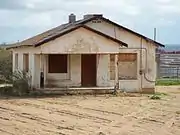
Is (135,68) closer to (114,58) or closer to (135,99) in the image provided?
(114,58)

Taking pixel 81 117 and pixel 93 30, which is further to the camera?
pixel 93 30

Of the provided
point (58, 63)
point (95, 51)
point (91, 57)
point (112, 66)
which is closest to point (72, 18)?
point (91, 57)

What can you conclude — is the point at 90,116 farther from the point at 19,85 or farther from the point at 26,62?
the point at 26,62

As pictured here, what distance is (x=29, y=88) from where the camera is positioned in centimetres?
2802

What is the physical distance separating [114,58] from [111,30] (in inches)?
63.7

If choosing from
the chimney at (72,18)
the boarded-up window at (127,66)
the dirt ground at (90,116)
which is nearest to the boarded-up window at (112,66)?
the boarded-up window at (127,66)

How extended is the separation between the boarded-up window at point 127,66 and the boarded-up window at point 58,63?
125 inches

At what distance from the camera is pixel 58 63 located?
29281mm

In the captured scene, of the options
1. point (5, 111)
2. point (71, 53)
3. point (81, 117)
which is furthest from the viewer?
point (71, 53)

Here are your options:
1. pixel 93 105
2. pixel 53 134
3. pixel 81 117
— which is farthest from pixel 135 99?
pixel 53 134

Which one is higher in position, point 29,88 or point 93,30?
point 93,30

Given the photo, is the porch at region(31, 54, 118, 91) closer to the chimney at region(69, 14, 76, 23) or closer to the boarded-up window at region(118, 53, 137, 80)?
the boarded-up window at region(118, 53, 137, 80)

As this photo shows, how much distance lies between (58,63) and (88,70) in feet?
5.69

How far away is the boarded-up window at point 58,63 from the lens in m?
29.1
